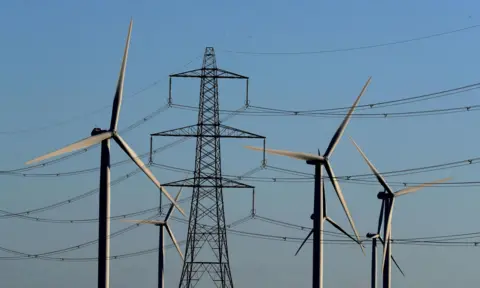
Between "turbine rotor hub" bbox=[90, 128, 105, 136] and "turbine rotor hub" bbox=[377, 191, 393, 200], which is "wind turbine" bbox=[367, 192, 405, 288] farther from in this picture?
"turbine rotor hub" bbox=[90, 128, 105, 136]

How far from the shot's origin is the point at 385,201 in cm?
13950

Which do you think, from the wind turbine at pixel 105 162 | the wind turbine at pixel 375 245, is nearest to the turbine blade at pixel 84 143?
the wind turbine at pixel 105 162

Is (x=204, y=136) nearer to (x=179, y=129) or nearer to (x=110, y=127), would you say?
(x=179, y=129)

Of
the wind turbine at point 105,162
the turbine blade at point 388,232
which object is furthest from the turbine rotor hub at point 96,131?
the turbine blade at point 388,232

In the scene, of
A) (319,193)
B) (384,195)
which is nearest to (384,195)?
(384,195)

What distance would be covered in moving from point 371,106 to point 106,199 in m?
21.7

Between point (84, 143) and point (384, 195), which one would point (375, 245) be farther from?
point (84, 143)

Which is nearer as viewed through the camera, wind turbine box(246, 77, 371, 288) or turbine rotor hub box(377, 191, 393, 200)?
wind turbine box(246, 77, 371, 288)

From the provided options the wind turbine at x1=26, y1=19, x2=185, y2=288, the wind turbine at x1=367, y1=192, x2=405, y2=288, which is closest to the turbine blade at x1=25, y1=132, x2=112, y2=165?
the wind turbine at x1=26, y1=19, x2=185, y2=288

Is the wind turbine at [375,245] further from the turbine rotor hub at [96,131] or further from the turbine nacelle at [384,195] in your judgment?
the turbine rotor hub at [96,131]

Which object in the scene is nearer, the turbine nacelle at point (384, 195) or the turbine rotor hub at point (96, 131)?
the turbine rotor hub at point (96, 131)

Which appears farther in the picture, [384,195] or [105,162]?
[384,195]

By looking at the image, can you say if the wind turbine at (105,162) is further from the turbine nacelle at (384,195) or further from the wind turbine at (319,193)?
the turbine nacelle at (384,195)

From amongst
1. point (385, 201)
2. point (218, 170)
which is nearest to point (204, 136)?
point (218, 170)
